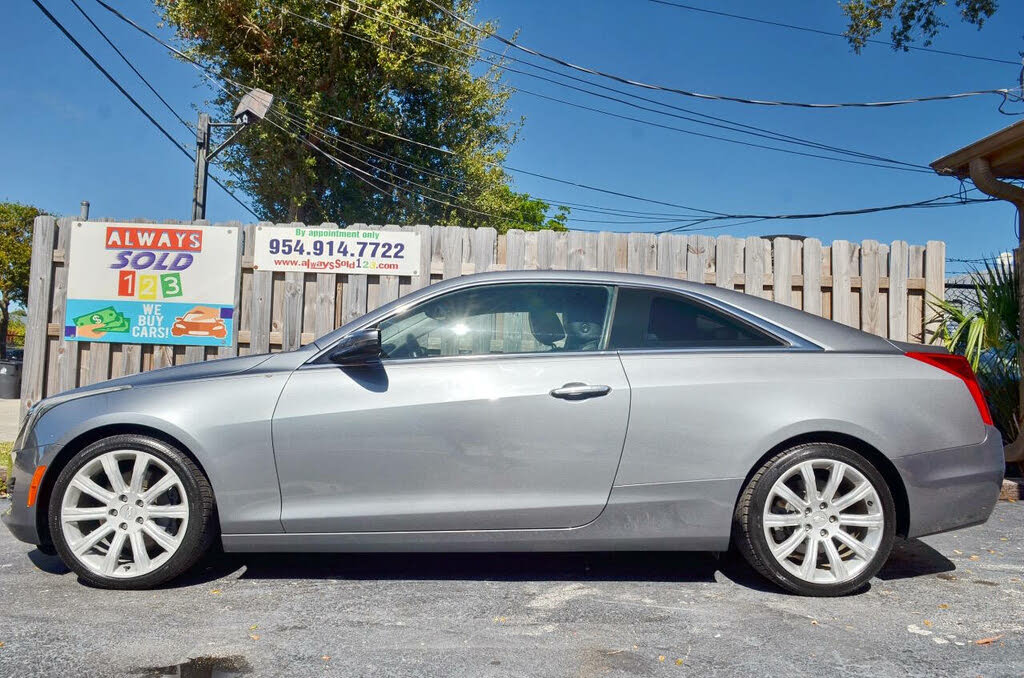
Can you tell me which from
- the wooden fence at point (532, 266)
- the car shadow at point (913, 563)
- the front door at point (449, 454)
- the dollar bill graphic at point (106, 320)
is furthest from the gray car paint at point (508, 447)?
the dollar bill graphic at point (106, 320)

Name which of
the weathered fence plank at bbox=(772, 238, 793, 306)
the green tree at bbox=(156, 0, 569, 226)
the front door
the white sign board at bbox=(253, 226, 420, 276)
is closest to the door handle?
the front door

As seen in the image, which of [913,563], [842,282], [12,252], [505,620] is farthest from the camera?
[12,252]

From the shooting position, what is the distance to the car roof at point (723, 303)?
378 centimetres

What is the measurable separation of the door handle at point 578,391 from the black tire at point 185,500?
1618mm

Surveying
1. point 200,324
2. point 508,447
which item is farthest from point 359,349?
point 200,324

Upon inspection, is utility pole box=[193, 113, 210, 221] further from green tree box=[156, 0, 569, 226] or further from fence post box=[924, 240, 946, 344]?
fence post box=[924, 240, 946, 344]

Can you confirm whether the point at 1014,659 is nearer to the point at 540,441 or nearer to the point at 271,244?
the point at 540,441

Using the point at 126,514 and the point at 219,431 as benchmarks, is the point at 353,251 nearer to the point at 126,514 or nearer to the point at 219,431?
the point at 219,431

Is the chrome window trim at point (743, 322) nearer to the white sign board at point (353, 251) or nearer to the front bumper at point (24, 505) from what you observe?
the front bumper at point (24, 505)

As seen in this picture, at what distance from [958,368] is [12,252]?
37.4 metres

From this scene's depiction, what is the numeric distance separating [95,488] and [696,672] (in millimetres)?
2681

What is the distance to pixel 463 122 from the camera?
23.0 m

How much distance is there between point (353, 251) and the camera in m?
7.02

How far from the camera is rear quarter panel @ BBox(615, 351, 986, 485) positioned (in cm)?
353
